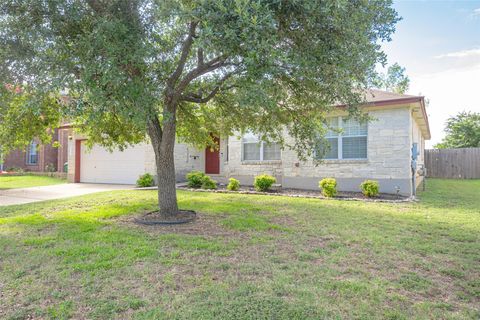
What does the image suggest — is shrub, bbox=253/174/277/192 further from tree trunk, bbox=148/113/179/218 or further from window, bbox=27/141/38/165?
window, bbox=27/141/38/165

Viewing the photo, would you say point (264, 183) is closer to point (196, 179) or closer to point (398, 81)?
point (196, 179)

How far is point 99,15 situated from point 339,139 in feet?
29.9

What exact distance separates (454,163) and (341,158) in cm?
1408

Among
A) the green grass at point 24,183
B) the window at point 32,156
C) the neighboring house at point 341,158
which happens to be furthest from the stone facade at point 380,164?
the window at point 32,156

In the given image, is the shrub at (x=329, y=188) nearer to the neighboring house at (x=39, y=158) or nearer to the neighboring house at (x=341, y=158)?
the neighboring house at (x=341, y=158)

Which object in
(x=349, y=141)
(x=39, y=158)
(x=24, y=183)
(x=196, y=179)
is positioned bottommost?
(x=24, y=183)

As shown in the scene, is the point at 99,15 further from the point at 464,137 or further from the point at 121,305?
the point at 464,137

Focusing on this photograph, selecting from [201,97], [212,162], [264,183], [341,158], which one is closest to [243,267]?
[201,97]

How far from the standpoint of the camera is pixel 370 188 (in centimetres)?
1048

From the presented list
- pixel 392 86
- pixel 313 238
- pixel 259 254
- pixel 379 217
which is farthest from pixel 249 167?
pixel 392 86

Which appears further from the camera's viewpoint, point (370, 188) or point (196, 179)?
point (196, 179)

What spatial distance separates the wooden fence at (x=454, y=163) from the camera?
820 inches

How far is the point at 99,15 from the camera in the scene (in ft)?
18.3

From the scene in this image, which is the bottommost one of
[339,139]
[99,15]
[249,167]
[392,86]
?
[249,167]
